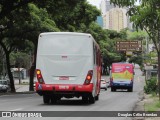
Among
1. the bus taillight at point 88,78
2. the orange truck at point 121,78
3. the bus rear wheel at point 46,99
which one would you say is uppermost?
the bus taillight at point 88,78

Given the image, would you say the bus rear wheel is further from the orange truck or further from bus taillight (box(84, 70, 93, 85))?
the orange truck

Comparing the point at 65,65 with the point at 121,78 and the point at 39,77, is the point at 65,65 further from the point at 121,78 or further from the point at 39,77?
the point at 121,78

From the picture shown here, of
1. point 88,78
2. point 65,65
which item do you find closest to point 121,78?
point 88,78

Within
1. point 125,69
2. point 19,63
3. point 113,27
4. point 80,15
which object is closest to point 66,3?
point 80,15

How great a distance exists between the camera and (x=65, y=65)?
2258 cm

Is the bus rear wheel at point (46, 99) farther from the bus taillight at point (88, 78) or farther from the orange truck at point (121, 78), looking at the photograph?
the orange truck at point (121, 78)

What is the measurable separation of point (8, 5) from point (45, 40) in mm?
15231

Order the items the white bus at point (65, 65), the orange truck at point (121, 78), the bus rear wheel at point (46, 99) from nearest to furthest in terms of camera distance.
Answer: the white bus at point (65, 65), the bus rear wheel at point (46, 99), the orange truck at point (121, 78)

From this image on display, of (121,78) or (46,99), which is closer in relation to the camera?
(46,99)

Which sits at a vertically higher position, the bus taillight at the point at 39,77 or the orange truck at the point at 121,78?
the bus taillight at the point at 39,77

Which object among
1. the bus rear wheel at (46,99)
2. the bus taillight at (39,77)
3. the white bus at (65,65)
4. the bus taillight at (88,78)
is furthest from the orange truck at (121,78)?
the bus taillight at (39,77)

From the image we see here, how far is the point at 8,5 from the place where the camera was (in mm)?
37281

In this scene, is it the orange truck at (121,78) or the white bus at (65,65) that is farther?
the orange truck at (121,78)

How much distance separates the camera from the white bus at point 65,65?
74.0 ft
